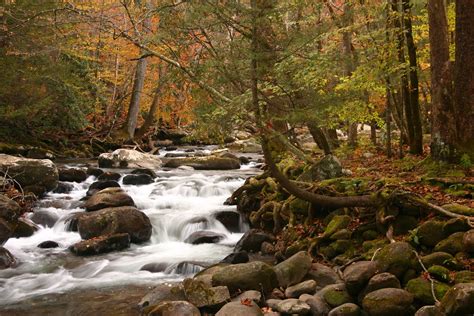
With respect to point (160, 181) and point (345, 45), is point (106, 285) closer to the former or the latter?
point (160, 181)

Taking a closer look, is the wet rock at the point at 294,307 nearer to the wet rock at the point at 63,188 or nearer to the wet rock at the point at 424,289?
the wet rock at the point at 424,289

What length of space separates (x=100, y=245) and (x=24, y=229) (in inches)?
90.8

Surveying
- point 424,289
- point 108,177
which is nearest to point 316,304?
point 424,289

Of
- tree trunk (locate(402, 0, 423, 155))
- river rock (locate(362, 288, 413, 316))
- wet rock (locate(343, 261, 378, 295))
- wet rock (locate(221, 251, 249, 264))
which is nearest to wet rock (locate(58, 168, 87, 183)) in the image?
wet rock (locate(221, 251, 249, 264))

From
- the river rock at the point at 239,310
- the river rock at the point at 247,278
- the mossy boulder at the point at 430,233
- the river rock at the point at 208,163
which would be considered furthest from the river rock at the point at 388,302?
the river rock at the point at 208,163

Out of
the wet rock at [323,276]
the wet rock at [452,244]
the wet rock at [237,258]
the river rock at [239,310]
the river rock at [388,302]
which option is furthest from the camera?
the wet rock at [237,258]

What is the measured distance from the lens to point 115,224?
34.7 ft

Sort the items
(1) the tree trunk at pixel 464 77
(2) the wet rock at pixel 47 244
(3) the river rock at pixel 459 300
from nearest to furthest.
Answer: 1. (3) the river rock at pixel 459 300
2. (1) the tree trunk at pixel 464 77
3. (2) the wet rock at pixel 47 244

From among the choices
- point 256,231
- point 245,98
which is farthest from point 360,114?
point 245,98

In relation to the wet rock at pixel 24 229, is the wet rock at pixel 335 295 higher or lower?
lower

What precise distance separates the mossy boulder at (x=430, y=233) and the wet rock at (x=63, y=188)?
36.7 feet

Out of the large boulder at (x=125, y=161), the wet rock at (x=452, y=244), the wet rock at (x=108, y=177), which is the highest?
the large boulder at (x=125, y=161)

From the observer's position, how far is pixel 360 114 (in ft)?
41.7

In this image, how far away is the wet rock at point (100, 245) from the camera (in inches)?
386
